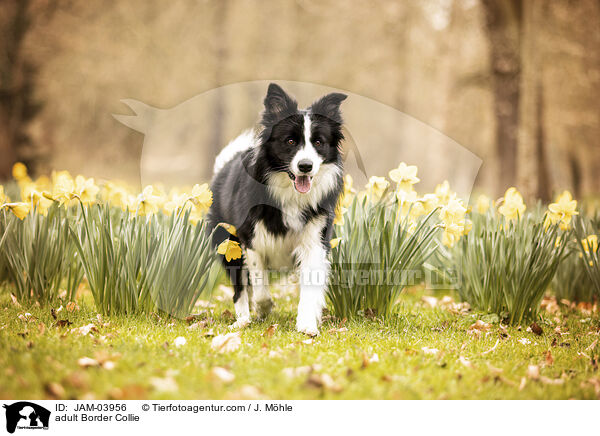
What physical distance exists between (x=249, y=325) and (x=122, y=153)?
257 inches

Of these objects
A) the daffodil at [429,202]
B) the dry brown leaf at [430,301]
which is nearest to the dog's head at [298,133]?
the daffodil at [429,202]

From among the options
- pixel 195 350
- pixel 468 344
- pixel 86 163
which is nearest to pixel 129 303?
pixel 195 350

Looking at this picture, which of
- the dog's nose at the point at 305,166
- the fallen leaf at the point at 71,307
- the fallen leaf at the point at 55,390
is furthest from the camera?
the fallen leaf at the point at 71,307

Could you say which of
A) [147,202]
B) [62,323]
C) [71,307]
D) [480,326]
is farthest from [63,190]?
[480,326]

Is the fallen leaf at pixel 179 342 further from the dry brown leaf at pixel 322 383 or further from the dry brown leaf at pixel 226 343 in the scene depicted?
the dry brown leaf at pixel 322 383

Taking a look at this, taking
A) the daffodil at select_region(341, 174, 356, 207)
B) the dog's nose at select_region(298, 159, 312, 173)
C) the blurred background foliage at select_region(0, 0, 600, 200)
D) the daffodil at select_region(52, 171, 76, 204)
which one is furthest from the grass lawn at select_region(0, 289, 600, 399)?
the blurred background foliage at select_region(0, 0, 600, 200)

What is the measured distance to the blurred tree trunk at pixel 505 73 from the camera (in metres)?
6.99

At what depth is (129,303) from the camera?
9.77 feet

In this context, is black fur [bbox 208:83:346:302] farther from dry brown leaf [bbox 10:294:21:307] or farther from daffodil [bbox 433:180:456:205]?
dry brown leaf [bbox 10:294:21:307]

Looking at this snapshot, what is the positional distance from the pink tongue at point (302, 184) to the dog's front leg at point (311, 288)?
42cm

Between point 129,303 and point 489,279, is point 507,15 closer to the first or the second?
point 489,279

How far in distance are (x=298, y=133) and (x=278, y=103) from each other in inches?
9.5

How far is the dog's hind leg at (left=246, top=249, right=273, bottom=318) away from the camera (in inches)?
119
